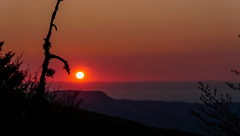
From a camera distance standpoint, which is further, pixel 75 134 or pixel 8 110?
pixel 75 134

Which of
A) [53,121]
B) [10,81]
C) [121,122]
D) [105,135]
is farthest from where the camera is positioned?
[121,122]

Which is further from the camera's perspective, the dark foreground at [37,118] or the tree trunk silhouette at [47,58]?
the tree trunk silhouette at [47,58]

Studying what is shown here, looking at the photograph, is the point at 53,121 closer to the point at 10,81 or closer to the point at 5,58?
the point at 10,81

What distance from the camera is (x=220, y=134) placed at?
10586 mm

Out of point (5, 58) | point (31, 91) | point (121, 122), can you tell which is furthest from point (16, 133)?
point (121, 122)

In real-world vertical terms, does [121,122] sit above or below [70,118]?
above

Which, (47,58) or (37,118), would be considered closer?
(37,118)

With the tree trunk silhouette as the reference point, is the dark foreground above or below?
below

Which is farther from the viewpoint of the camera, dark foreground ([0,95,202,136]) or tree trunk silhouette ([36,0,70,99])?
tree trunk silhouette ([36,0,70,99])

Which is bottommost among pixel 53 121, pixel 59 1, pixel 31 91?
pixel 53 121

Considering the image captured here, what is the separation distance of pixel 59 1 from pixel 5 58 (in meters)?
3.92

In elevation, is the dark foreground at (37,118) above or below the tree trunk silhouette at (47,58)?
below

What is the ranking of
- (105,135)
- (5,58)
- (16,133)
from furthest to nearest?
1. (105,135)
2. (5,58)
3. (16,133)

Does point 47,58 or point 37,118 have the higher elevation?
point 47,58
